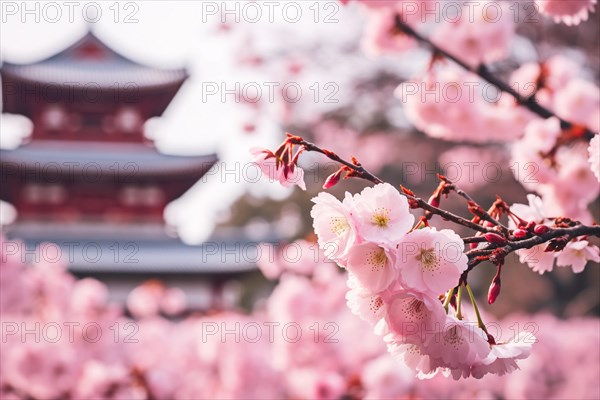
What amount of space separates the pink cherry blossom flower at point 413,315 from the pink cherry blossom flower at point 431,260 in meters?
0.02

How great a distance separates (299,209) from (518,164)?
80.9 ft

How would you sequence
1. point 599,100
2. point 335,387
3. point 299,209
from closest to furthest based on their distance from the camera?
point 599,100
point 335,387
point 299,209

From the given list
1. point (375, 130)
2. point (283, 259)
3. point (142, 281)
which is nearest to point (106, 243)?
point (142, 281)

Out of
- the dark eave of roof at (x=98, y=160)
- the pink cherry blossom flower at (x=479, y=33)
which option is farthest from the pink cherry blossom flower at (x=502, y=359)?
the dark eave of roof at (x=98, y=160)

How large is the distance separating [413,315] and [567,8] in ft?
4.46

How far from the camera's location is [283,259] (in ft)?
20.9

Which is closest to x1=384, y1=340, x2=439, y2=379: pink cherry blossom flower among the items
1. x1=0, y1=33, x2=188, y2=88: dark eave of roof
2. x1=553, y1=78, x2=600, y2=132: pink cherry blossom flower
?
x1=553, y1=78, x2=600, y2=132: pink cherry blossom flower

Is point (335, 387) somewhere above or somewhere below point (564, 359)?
above

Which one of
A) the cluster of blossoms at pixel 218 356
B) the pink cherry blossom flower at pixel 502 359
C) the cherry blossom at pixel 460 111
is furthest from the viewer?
the cluster of blossoms at pixel 218 356

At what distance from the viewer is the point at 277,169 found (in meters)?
1.25

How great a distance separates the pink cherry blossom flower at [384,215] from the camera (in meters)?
1.08

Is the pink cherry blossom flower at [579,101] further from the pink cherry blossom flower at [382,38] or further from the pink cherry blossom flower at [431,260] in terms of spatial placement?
the pink cherry blossom flower at [431,260]

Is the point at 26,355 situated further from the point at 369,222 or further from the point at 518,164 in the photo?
the point at 369,222

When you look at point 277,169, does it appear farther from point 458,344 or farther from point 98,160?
point 98,160
